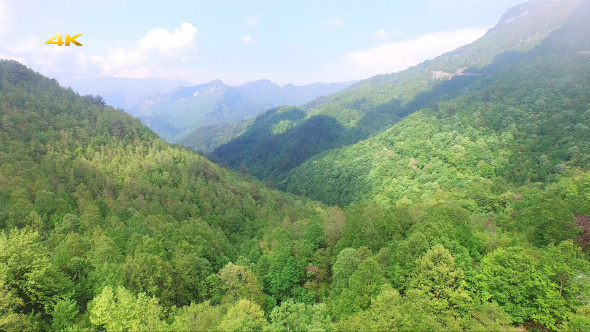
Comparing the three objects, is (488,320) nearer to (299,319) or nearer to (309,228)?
(299,319)

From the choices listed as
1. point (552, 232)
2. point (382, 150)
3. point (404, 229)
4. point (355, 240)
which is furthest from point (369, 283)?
point (382, 150)

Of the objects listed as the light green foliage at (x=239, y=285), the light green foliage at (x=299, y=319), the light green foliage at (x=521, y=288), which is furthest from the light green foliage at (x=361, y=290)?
the light green foliage at (x=239, y=285)

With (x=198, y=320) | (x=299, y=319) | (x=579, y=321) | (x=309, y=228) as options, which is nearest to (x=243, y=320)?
(x=299, y=319)

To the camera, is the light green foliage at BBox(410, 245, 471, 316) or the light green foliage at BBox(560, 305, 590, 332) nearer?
the light green foliage at BBox(560, 305, 590, 332)

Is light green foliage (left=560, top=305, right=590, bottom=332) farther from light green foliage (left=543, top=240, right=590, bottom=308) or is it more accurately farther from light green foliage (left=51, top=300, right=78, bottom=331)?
light green foliage (left=51, top=300, right=78, bottom=331)

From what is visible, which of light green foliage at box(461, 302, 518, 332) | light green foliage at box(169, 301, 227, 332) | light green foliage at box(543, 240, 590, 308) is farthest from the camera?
light green foliage at box(169, 301, 227, 332)

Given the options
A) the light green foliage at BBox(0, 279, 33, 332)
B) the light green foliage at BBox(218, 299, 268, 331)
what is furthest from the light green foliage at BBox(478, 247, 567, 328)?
the light green foliage at BBox(0, 279, 33, 332)

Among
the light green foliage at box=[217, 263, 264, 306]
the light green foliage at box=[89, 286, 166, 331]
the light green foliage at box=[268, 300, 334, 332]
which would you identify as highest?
the light green foliage at box=[89, 286, 166, 331]
